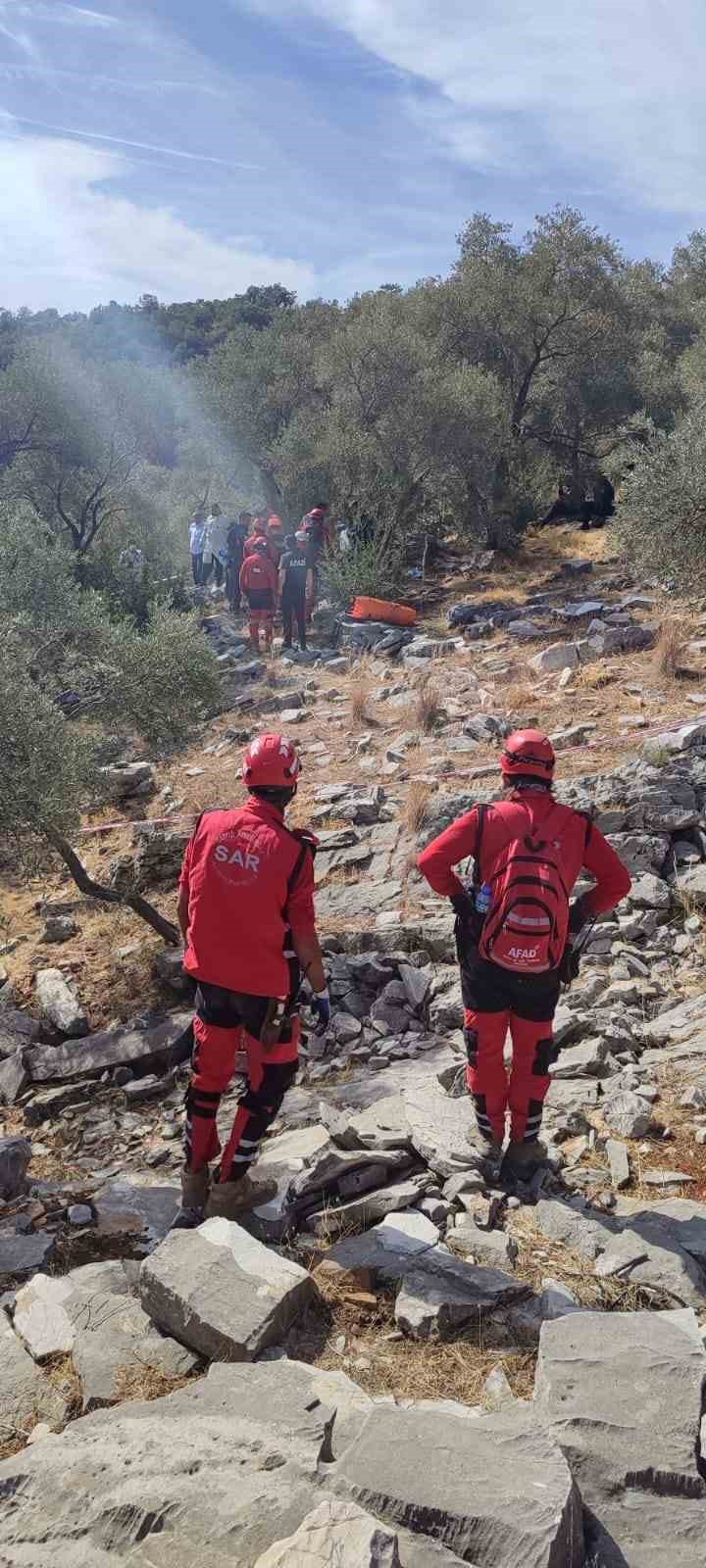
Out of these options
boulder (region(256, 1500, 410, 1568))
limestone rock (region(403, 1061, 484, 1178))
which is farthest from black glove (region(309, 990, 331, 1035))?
boulder (region(256, 1500, 410, 1568))

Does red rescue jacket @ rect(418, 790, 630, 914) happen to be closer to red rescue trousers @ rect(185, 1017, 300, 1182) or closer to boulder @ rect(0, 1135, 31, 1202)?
red rescue trousers @ rect(185, 1017, 300, 1182)

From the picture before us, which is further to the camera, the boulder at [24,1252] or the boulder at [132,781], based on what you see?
the boulder at [132,781]

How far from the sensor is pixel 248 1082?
412cm

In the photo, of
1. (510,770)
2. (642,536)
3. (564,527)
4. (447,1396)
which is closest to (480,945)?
(510,770)

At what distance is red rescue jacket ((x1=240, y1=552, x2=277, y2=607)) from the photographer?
1577 centimetres

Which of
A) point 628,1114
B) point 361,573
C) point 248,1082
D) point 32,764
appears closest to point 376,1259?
point 248,1082

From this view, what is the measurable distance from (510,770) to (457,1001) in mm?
2627

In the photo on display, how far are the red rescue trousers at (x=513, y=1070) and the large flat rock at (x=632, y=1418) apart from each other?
47.1 inches

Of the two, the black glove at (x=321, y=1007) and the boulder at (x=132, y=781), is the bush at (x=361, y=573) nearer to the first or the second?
the boulder at (x=132, y=781)

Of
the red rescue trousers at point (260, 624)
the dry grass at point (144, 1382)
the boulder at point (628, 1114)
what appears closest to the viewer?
the dry grass at point (144, 1382)

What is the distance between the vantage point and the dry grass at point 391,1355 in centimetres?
310

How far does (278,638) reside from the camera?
1742 cm

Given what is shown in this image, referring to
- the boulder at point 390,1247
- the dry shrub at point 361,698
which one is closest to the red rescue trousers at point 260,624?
the dry shrub at point 361,698

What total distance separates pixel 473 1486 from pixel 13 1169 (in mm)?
3150
